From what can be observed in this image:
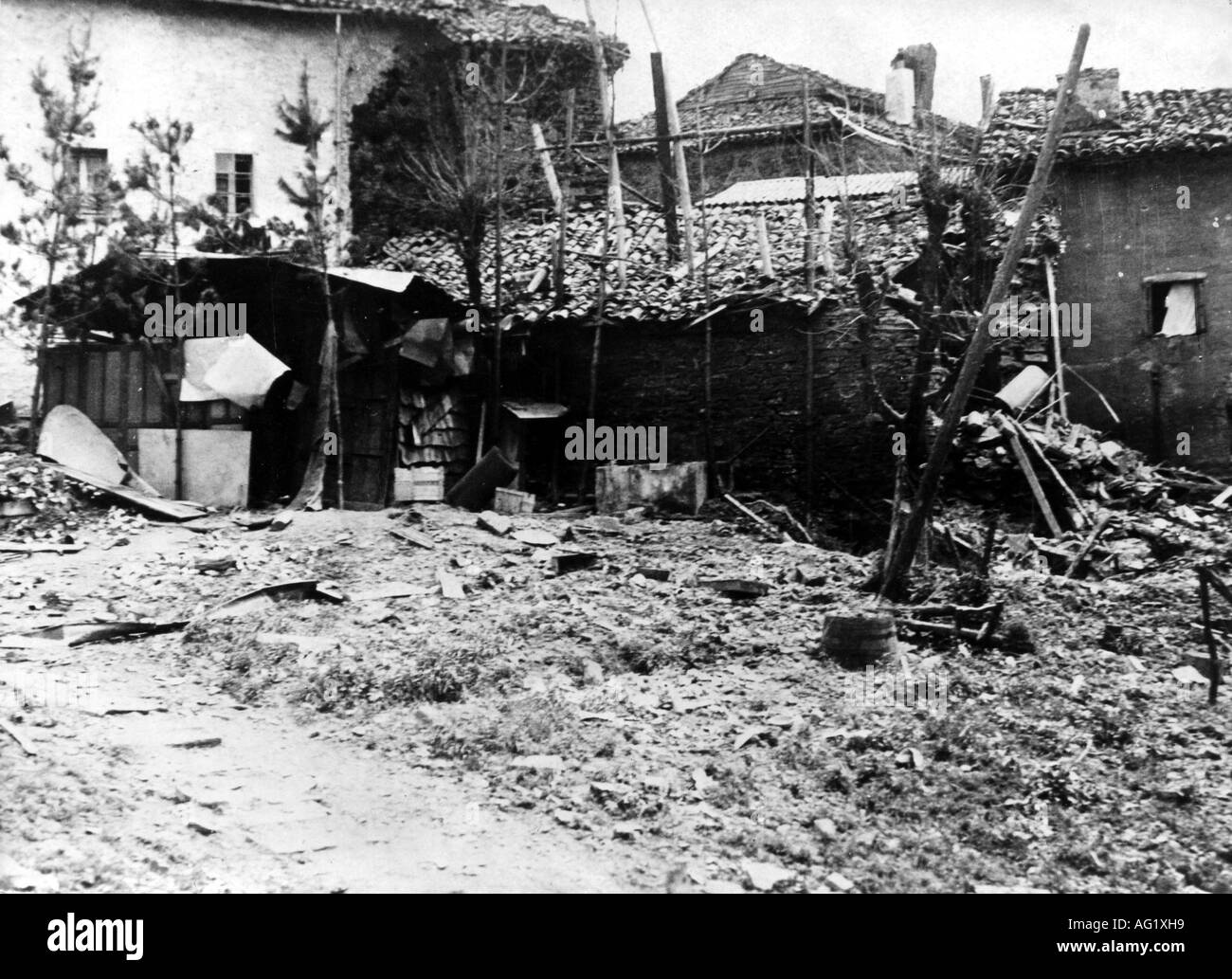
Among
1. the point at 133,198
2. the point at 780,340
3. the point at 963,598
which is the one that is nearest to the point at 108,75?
the point at 133,198

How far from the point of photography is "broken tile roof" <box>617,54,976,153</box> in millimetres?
22594

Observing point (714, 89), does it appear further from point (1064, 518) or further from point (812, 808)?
point (812, 808)

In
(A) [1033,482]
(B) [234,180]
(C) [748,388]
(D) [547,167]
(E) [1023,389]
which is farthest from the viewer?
(B) [234,180]

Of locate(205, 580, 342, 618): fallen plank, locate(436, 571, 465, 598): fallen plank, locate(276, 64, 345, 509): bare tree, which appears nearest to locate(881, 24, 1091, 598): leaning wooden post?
locate(436, 571, 465, 598): fallen plank

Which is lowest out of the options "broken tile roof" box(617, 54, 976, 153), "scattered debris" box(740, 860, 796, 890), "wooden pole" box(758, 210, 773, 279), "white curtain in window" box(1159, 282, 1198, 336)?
"scattered debris" box(740, 860, 796, 890)

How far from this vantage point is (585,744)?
685 centimetres

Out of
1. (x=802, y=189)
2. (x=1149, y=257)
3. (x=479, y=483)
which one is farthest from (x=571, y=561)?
(x=1149, y=257)

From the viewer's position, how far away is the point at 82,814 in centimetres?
537

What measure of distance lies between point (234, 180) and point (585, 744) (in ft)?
51.3

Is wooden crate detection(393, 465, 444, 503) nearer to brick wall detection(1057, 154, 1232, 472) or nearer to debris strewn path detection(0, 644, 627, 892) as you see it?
debris strewn path detection(0, 644, 627, 892)

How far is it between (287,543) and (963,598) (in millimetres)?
7127

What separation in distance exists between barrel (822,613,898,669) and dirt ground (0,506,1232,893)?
152 millimetres

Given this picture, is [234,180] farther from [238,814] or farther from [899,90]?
[238,814]

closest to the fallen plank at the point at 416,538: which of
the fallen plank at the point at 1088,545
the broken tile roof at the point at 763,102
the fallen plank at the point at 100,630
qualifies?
the fallen plank at the point at 100,630
